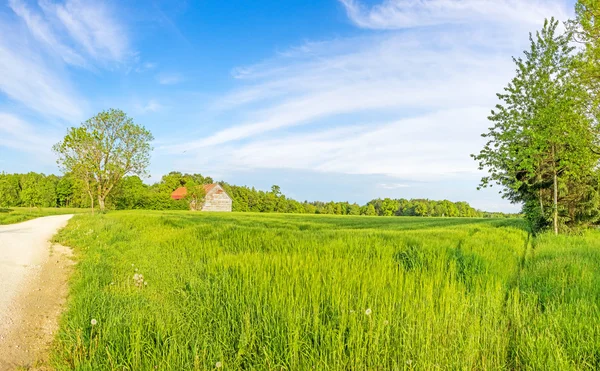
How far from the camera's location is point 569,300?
195 inches

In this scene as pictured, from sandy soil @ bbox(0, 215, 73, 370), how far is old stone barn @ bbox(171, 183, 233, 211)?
81748mm

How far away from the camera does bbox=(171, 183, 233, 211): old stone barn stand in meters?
90.8

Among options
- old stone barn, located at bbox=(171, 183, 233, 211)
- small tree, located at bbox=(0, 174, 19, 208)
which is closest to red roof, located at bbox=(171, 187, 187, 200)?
old stone barn, located at bbox=(171, 183, 233, 211)

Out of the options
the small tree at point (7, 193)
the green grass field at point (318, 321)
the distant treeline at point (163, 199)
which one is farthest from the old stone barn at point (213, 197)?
the green grass field at point (318, 321)

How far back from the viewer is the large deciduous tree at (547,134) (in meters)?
17.5

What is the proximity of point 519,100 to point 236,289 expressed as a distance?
21985mm

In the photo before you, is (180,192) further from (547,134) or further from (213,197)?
(547,134)

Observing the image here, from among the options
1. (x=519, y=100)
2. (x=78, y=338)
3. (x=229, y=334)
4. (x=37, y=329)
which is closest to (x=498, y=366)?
(x=229, y=334)

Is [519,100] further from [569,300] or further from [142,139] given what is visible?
[142,139]

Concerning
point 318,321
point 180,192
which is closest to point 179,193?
point 180,192

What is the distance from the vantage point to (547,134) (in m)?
17.5

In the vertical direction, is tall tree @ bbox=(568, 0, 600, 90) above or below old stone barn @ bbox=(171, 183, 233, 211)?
above

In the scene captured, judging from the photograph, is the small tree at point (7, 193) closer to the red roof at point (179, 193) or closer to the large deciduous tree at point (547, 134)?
the red roof at point (179, 193)

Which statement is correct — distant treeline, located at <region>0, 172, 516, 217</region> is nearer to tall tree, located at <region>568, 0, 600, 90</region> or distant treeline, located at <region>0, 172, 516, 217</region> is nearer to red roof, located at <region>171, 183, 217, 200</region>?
red roof, located at <region>171, 183, 217, 200</region>
